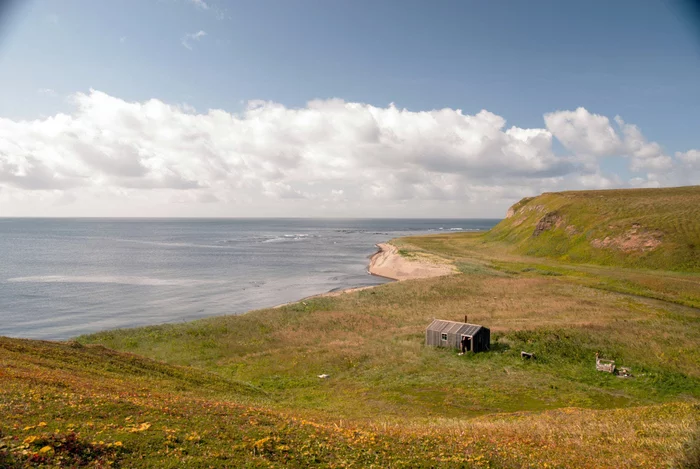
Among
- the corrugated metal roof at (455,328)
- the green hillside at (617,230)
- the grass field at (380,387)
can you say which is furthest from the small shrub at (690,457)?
the green hillside at (617,230)

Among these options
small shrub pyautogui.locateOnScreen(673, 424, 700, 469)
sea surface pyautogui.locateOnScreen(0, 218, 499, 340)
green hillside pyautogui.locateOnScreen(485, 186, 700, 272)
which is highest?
green hillside pyautogui.locateOnScreen(485, 186, 700, 272)

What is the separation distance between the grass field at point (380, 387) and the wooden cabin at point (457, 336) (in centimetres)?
159

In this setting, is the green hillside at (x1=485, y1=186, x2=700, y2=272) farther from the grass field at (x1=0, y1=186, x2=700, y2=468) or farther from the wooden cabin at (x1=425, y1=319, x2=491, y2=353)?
the wooden cabin at (x1=425, y1=319, x2=491, y2=353)

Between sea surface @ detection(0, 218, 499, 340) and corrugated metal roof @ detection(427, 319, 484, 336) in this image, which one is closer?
corrugated metal roof @ detection(427, 319, 484, 336)

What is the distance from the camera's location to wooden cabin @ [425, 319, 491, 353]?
128 feet

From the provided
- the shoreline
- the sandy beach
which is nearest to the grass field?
the shoreline

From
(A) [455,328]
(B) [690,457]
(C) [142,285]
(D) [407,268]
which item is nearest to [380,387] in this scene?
(A) [455,328]

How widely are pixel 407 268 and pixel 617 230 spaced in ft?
177

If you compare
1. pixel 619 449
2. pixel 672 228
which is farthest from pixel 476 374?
pixel 672 228

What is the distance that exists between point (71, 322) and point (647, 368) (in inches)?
2745

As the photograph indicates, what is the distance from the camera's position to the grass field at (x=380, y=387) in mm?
13750

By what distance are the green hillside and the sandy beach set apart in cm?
3393

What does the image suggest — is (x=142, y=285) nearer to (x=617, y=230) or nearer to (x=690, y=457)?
(x=690, y=457)

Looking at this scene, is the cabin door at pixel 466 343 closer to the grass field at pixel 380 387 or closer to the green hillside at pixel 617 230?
the grass field at pixel 380 387
